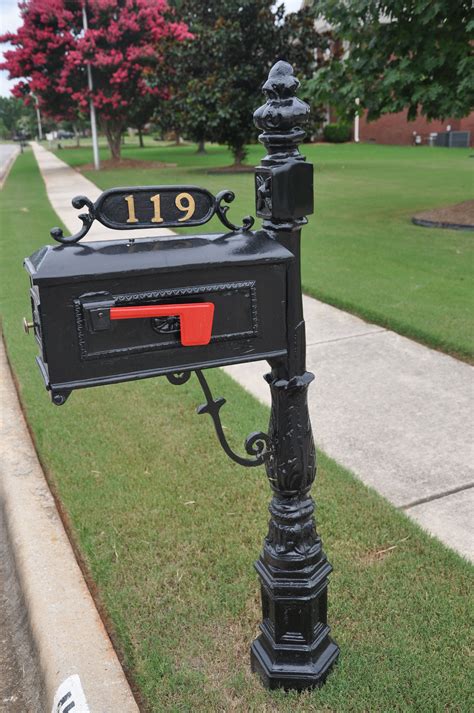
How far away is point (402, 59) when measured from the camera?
8773 mm

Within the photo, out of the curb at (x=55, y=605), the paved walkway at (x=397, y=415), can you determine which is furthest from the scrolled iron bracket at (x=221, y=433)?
the paved walkway at (x=397, y=415)

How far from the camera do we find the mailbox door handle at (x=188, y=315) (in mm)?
1546

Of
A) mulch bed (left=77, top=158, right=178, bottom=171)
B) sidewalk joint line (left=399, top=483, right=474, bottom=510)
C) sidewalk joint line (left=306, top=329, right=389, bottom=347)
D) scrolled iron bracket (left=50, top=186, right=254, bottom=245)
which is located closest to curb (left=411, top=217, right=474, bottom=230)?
sidewalk joint line (left=306, top=329, right=389, bottom=347)

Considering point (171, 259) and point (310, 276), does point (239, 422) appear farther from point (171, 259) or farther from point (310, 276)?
point (310, 276)

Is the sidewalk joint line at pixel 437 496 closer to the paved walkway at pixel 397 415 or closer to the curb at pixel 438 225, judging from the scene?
the paved walkway at pixel 397 415

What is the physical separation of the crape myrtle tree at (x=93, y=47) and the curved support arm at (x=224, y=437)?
2037 centimetres

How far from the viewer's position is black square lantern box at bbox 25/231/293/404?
60.7 inches

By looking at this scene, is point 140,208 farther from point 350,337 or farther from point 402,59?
point 402,59

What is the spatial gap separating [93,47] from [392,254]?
56.9 feet

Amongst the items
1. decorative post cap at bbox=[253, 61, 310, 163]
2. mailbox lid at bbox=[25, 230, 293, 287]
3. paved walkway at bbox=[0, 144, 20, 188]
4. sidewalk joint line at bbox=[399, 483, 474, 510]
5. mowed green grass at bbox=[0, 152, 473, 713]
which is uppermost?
decorative post cap at bbox=[253, 61, 310, 163]

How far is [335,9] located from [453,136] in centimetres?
2366

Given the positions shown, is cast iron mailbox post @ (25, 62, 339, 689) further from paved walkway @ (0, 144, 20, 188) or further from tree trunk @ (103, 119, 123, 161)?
tree trunk @ (103, 119, 123, 161)

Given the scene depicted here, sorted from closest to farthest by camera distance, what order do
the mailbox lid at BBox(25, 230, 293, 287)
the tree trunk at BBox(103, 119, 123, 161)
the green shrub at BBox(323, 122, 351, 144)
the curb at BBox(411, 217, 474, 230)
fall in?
the mailbox lid at BBox(25, 230, 293, 287)
the curb at BBox(411, 217, 474, 230)
the tree trunk at BBox(103, 119, 123, 161)
the green shrub at BBox(323, 122, 351, 144)

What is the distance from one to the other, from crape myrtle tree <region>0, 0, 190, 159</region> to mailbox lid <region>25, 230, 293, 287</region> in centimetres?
2035
